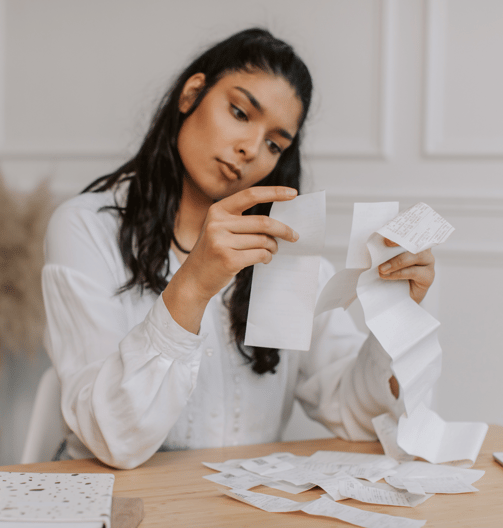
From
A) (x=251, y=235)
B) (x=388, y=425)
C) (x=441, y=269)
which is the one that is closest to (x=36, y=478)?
(x=251, y=235)

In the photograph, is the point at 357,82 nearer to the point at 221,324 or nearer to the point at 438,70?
the point at 438,70

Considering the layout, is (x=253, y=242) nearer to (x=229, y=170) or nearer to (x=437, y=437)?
(x=229, y=170)

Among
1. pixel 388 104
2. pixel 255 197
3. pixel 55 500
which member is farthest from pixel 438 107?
pixel 55 500

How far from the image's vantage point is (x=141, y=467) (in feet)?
2.48

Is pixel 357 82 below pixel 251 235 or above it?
above

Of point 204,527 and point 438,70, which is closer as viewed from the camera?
point 204,527

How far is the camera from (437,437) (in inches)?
32.9

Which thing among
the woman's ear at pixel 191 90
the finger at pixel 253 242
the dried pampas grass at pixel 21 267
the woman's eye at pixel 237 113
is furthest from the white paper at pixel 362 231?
the dried pampas grass at pixel 21 267

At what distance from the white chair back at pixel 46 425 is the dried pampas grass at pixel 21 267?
46 centimetres

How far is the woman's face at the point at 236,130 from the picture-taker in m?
0.96

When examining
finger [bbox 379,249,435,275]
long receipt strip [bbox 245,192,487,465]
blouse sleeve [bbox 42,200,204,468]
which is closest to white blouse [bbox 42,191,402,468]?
blouse sleeve [bbox 42,200,204,468]

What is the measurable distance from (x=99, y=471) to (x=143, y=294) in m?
0.33

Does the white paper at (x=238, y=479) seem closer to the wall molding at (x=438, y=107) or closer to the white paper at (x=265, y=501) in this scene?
the white paper at (x=265, y=501)

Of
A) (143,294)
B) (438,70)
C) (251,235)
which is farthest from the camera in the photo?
(438,70)
